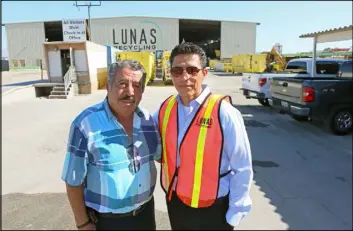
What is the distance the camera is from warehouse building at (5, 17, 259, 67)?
137ft

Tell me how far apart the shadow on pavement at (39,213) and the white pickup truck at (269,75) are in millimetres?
7258

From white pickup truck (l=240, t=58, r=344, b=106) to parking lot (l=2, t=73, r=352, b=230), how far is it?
1.48 meters

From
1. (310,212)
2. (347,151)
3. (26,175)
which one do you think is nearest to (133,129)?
(310,212)

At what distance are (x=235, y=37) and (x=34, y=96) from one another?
3565cm

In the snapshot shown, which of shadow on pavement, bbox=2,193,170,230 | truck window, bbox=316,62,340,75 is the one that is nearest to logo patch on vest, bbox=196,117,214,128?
shadow on pavement, bbox=2,193,170,230

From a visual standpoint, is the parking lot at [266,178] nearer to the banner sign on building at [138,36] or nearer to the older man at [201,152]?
the older man at [201,152]

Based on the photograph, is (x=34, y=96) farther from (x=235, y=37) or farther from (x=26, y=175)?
(x=235, y=37)

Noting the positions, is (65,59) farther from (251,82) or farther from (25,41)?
(25,41)

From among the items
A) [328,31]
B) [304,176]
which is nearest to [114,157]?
[304,176]

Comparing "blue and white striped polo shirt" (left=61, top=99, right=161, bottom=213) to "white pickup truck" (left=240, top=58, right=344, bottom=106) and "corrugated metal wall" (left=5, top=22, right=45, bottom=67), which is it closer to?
"white pickup truck" (left=240, top=58, right=344, bottom=106)

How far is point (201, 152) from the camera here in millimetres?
1772

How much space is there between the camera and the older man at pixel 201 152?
5.79 feet

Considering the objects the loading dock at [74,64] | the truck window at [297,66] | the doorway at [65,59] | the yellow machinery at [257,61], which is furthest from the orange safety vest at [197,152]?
the yellow machinery at [257,61]

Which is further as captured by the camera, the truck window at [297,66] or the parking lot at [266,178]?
the truck window at [297,66]
